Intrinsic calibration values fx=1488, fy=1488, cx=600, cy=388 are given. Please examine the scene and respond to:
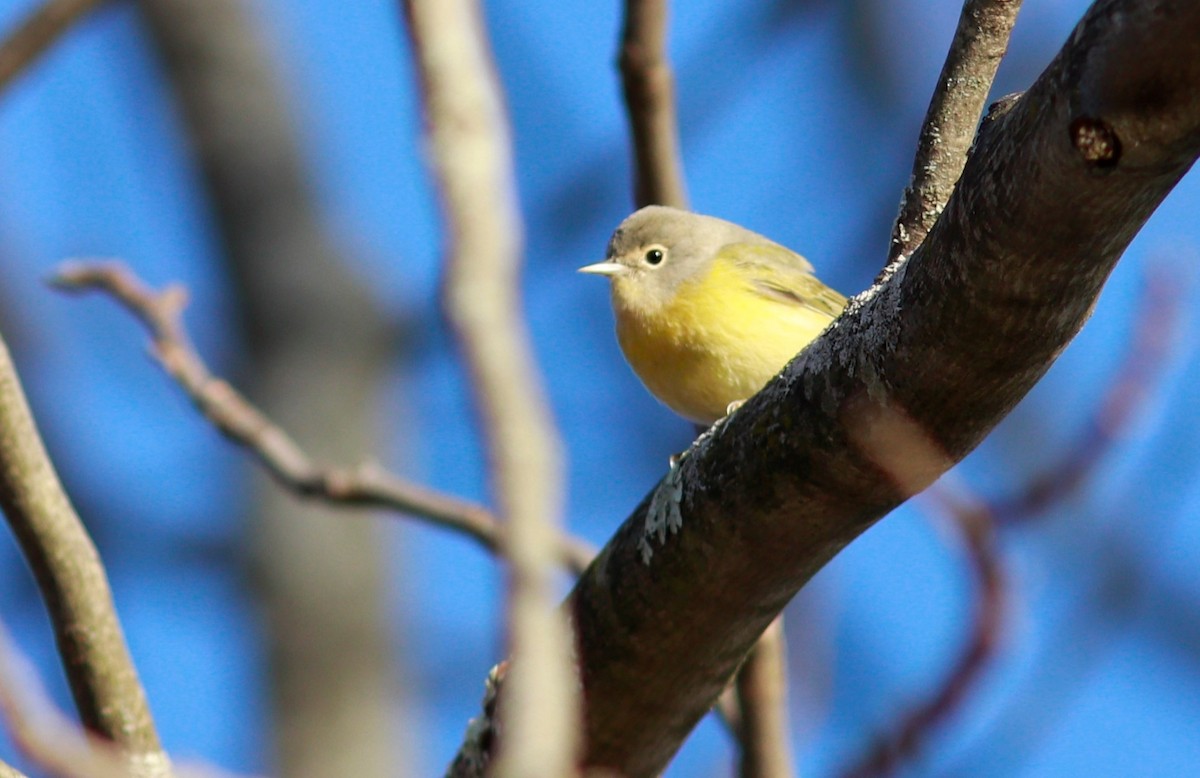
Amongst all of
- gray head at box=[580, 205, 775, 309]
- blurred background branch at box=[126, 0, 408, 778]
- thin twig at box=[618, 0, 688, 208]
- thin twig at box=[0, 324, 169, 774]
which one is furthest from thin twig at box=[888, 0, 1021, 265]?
blurred background branch at box=[126, 0, 408, 778]

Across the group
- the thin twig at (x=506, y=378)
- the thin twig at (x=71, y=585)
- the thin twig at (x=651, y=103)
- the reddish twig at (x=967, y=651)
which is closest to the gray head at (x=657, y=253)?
the thin twig at (x=651, y=103)

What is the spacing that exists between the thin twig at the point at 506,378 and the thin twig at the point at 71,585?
2072 millimetres

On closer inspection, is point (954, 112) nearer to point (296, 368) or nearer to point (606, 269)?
point (606, 269)

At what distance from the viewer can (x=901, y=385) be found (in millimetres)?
2424

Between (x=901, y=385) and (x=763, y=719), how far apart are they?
4.98 feet

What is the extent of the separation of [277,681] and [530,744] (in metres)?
8.22

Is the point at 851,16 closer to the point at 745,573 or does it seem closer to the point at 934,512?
the point at 934,512

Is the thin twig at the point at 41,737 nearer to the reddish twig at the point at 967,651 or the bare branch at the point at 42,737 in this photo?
the bare branch at the point at 42,737

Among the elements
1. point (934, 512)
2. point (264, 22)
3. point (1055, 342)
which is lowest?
point (1055, 342)

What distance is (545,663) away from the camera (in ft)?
3.39

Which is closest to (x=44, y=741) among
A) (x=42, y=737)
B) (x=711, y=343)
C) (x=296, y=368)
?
(x=42, y=737)

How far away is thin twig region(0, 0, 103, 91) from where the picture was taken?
3375 mm

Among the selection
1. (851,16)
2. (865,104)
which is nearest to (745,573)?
(865,104)

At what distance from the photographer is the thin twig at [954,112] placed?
279 centimetres
